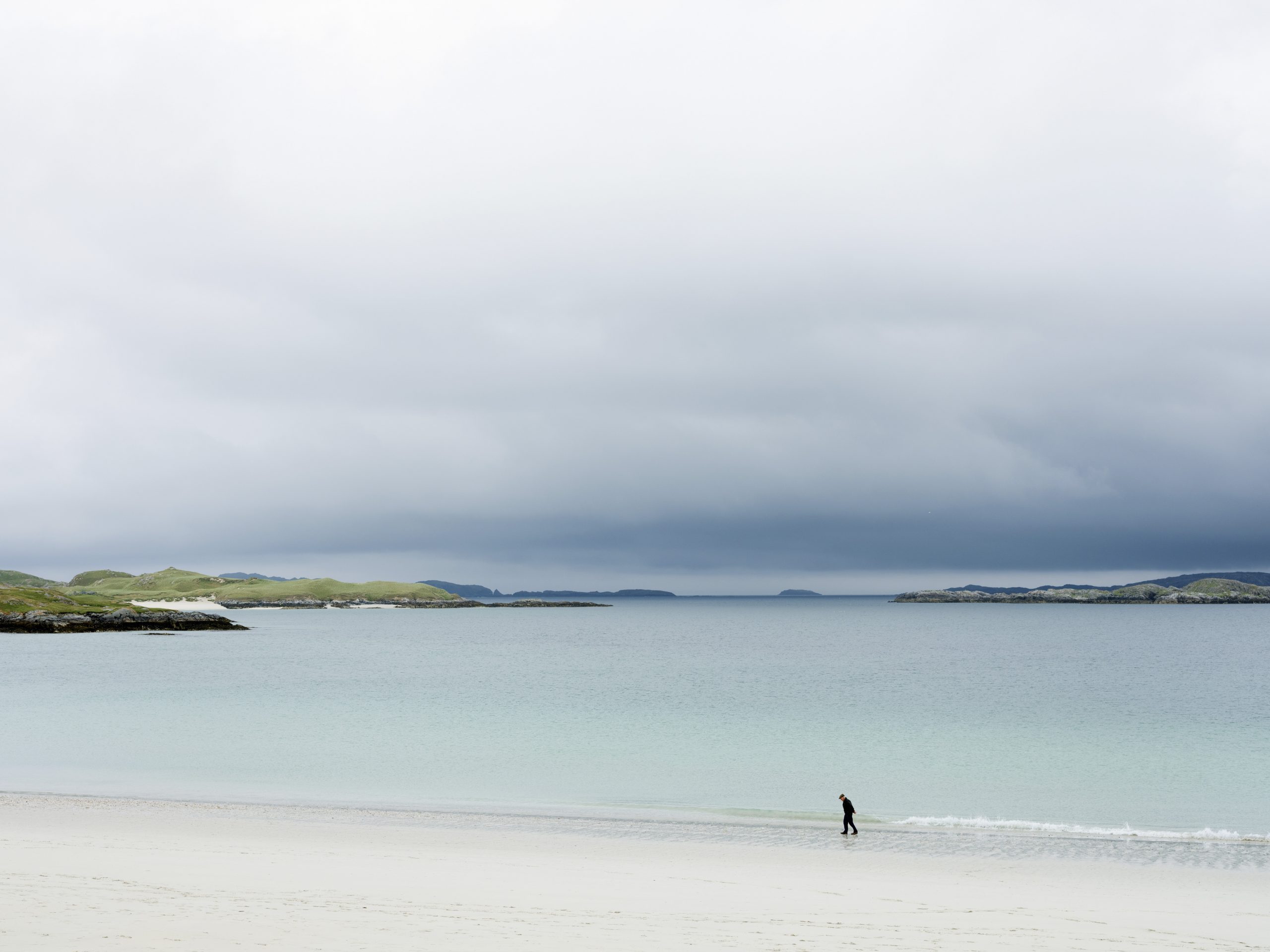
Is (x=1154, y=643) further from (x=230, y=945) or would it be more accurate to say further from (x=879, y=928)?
(x=230, y=945)

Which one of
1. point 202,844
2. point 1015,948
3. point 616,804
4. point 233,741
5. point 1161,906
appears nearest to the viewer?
point 1015,948

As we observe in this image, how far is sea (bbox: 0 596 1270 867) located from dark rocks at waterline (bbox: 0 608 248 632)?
4927cm

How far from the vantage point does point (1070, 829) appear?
78.7ft

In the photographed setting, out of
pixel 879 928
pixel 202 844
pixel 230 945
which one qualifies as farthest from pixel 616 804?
pixel 230 945

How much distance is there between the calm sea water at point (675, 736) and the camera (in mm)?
27875

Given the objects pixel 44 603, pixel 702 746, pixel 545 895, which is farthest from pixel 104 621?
pixel 545 895

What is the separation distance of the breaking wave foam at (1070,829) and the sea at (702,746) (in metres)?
0.10

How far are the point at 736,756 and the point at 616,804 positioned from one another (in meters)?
9.69

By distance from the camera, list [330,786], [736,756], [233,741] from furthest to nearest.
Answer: [233,741] < [736,756] < [330,786]

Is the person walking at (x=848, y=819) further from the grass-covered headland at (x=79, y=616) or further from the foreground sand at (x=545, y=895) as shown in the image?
the grass-covered headland at (x=79, y=616)

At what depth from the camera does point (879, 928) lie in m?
14.4

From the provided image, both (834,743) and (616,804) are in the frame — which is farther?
(834,743)

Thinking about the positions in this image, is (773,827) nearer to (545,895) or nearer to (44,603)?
(545,895)

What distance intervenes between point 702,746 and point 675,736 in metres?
2.81
